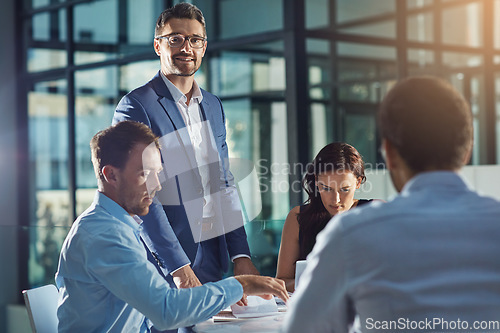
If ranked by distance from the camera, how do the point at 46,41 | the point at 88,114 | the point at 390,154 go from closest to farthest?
the point at 390,154
the point at 88,114
the point at 46,41

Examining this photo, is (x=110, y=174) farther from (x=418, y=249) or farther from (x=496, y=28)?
(x=496, y=28)

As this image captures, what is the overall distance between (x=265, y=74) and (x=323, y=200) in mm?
3039

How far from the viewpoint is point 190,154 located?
8.50 feet

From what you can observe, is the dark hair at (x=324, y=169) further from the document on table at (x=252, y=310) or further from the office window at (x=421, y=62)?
the office window at (x=421, y=62)

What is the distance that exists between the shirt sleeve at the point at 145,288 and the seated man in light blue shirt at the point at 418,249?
0.60 metres

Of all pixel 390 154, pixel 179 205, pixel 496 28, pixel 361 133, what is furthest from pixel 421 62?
pixel 390 154

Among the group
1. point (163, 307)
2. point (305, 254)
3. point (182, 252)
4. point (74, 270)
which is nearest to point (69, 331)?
point (74, 270)

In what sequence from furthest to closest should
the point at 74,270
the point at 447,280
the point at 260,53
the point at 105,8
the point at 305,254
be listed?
1. the point at 105,8
2. the point at 260,53
3. the point at 305,254
4. the point at 74,270
5. the point at 447,280

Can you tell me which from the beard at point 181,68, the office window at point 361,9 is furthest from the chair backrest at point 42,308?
the office window at point 361,9

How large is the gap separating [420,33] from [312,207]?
160 inches

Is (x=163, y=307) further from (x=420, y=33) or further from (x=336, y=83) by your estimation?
(x=420, y=33)

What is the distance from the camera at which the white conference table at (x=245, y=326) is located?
6.40 feet

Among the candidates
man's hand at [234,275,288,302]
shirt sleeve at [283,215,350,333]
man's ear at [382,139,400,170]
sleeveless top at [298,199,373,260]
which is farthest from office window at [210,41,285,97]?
shirt sleeve at [283,215,350,333]

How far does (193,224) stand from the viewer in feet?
8.40
